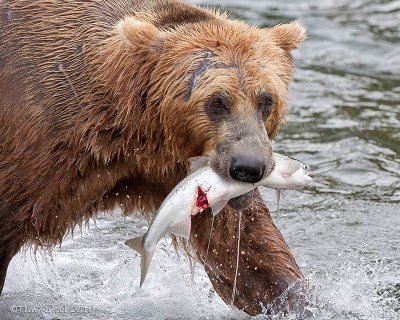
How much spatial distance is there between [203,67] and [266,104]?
15.8 inches

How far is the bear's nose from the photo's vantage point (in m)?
5.92

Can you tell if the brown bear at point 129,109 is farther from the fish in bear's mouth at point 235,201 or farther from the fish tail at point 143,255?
the fish tail at point 143,255

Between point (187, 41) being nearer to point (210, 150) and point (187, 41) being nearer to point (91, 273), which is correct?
point (210, 150)

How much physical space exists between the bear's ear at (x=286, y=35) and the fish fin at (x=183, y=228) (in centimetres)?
123

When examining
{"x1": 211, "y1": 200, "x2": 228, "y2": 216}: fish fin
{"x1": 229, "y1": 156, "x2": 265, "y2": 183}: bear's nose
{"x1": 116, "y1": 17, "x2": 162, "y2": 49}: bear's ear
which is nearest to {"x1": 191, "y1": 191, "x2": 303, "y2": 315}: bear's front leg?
{"x1": 211, "y1": 200, "x2": 228, "y2": 216}: fish fin

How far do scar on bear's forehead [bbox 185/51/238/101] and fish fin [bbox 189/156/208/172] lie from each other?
350 mm

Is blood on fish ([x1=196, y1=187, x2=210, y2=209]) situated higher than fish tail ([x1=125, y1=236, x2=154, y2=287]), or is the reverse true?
blood on fish ([x1=196, y1=187, x2=210, y2=209])

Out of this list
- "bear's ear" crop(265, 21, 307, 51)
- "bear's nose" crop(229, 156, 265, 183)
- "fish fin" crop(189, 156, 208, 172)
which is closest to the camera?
"bear's nose" crop(229, 156, 265, 183)

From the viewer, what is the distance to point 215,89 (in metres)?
6.21

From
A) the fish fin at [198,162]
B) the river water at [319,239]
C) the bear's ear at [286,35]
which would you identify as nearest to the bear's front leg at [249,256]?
the river water at [319,239]

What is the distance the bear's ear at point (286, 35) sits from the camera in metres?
6.74

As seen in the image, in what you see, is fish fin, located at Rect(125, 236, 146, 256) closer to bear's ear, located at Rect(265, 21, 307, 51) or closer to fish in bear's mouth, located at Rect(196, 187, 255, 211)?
fish in bear's mouth, located at Rect(196, 187, 255, 211)

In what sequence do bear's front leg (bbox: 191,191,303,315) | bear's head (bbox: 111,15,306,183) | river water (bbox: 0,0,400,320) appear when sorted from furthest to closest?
river water (bbox: 0,0,400,320), bear's front leg (bbox: 191,191,303,315), bear's head (bbox: 111,15,306,183)

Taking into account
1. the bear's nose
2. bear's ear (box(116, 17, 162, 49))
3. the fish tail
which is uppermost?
bear's ear (box(116, 17, 162, 49))
